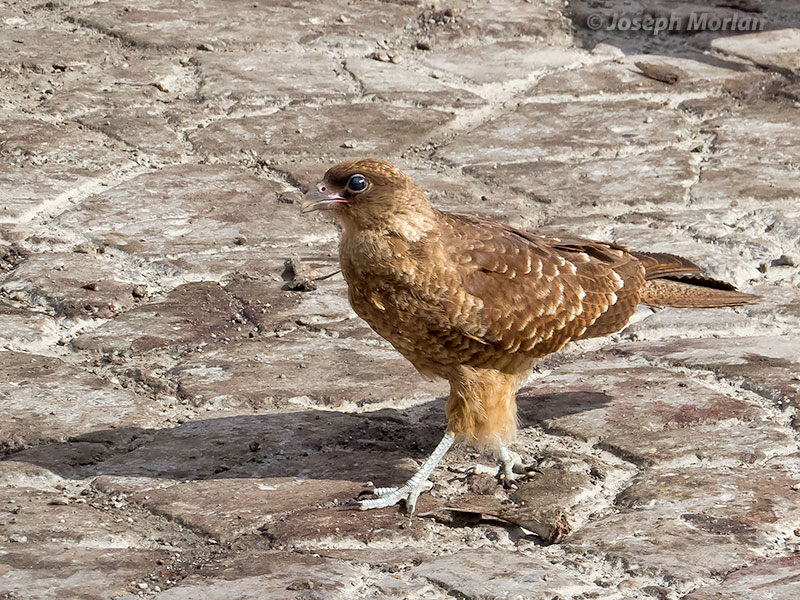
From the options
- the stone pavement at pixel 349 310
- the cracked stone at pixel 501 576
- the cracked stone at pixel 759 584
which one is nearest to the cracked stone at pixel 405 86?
the stone pavement at pixel 349 310

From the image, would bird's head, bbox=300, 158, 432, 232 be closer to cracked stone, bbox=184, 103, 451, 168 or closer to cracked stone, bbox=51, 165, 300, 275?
cracked stone, bbox=51, 165, 300, 275

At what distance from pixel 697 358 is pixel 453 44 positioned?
138 inches

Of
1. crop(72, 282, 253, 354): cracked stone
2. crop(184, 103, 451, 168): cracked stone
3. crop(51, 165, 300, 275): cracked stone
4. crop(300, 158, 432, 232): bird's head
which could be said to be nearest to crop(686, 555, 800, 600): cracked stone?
crop(300, 158, 432, 232): bird's head

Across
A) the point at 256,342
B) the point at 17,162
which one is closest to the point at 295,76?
the point at 17,162

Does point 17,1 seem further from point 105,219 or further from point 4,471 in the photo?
point 4,471

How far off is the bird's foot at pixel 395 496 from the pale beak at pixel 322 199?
0.89 metres

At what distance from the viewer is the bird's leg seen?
3.47m

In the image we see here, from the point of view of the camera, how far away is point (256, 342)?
4.44 meters

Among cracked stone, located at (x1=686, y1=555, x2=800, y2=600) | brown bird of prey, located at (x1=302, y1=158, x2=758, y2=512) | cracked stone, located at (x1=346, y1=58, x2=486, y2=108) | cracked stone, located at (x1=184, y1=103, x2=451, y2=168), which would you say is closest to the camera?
cracked stone, located at (x1=686, y1=555, x2=800, y2=600)

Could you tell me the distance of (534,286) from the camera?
12.5 feet

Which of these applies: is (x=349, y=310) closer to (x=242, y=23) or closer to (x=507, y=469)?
(x=507, y=469)

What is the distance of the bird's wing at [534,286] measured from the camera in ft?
12.0

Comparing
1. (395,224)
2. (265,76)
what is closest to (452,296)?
(395,224)

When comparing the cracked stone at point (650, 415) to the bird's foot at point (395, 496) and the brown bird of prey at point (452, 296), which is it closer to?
the brown bird of prey at point (452, 296)
